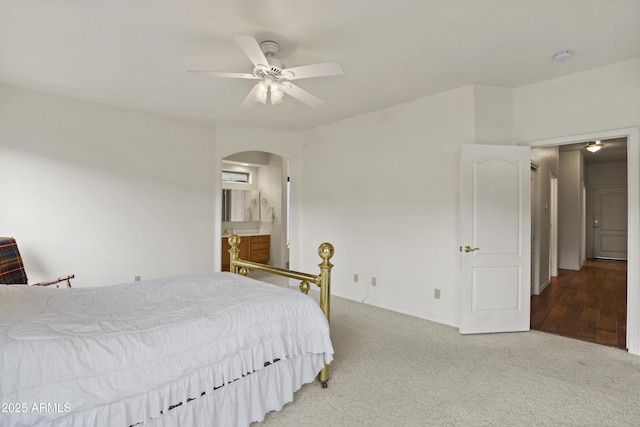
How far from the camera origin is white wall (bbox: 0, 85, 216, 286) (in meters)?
3.60

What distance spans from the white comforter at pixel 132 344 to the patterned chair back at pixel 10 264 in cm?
142

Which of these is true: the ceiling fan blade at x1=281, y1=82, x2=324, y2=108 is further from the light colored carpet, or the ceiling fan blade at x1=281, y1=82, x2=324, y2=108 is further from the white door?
the light colored carpet

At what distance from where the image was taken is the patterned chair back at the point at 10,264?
3.11m

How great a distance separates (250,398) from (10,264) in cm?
306

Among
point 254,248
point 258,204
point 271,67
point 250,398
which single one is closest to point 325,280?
point 250,398

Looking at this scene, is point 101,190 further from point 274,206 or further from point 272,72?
point 274,206

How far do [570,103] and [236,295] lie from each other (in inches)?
150

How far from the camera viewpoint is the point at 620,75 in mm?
3035

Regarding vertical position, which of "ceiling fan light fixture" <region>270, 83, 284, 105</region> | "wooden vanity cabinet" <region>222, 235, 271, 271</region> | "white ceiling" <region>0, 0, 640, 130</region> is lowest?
"wooden vanity cabinet" <region>222, 235, 271, 271</region>

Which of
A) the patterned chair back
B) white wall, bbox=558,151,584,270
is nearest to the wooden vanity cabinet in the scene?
the patterned chair back

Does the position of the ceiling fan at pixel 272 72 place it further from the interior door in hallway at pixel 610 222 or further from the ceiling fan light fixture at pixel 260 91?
the interior door in hallway at pixel 610 222

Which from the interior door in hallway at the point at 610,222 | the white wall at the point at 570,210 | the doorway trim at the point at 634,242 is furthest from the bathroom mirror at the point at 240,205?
the interior door in hallway at the point at 610,222

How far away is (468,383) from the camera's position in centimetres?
245

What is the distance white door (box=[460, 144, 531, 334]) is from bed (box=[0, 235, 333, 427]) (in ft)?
6.48
